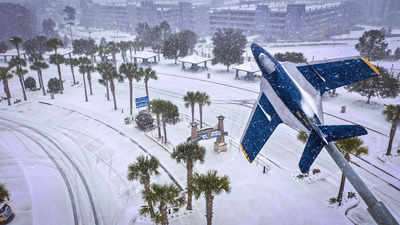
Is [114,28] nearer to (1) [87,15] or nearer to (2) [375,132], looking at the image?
(1) [87,15]

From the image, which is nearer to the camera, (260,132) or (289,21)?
(260,132)

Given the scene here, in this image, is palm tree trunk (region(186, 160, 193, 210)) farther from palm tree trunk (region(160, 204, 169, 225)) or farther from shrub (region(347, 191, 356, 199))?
shrub (region(347, 191, 356, 199))

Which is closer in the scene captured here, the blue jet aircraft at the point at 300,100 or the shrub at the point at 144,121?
the blue jet aircraft at the point at 300,100

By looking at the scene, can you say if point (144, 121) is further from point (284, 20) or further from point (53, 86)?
point (284, 20)

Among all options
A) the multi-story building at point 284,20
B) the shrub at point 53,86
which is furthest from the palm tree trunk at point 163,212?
the multi-story building at point 284,20

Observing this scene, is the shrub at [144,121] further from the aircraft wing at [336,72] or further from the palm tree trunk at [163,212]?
the aircraft wing at [336,72]

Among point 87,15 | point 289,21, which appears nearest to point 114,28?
point 87,15
